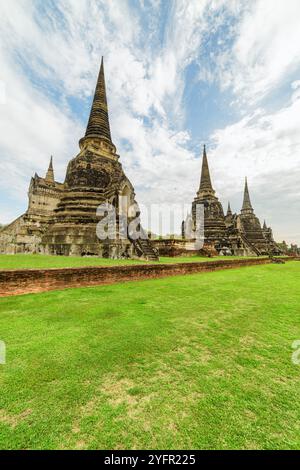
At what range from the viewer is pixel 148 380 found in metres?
2.13

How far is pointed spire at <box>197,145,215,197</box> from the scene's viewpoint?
30.2 m

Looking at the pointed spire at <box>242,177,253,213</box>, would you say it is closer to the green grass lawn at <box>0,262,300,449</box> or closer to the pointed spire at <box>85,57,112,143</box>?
the pointed spire at <box>85,57,112,143</box>

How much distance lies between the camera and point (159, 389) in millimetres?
2004

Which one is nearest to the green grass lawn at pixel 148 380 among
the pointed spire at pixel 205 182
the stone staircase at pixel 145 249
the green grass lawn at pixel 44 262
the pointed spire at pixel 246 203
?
the green grass lawn at pixel 44 262

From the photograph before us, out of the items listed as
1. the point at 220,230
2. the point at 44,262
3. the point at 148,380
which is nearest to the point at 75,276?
the point at 44,262

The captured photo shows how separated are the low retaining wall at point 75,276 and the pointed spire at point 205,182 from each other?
22144mm

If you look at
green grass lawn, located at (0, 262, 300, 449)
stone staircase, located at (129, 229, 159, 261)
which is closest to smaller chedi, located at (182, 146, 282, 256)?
stone staircase, located at (129, 229, 159, 261)

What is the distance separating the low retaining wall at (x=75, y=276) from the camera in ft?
17.9

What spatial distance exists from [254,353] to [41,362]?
99.1 inches

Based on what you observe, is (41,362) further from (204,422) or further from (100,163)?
(100,163)

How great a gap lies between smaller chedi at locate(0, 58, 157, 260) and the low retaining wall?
361 cm

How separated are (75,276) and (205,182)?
27.8 meters

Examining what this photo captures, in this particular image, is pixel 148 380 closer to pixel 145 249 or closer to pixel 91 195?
pixel 145 249
